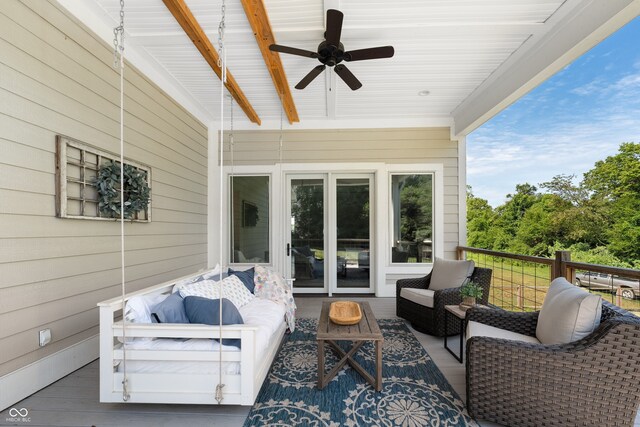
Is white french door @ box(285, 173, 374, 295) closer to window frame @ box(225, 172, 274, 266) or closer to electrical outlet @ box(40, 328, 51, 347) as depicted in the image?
window frame @ box(225, 172, 274, 266)

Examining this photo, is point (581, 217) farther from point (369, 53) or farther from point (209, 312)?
point (209, 312)

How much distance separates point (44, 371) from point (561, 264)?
444 centimetres

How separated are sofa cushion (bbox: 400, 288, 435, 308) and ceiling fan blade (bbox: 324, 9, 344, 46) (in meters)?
2.78

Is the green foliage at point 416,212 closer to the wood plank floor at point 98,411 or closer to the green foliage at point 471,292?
the green foliage at point 471,292

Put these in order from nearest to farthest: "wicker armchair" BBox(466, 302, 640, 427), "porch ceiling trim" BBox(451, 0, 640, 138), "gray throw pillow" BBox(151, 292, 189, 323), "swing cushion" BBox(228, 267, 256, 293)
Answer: "wicker armchair" BBox(466, 302, 640, 427) < "gray throw pillow" BBox(151, 292, 189, 323) < "porch ceiling trim" BBox(451, 0, 640, 138) < "swing cushion" BBox(228, 267, 256, 293)

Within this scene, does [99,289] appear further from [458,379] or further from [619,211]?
[619,211]

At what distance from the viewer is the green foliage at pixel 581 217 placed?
721 cm

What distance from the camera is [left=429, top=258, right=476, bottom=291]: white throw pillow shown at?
3479mm

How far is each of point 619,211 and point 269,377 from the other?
955cm

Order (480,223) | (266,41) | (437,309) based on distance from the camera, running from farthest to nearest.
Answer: (480,223), (437,309), (266,41)

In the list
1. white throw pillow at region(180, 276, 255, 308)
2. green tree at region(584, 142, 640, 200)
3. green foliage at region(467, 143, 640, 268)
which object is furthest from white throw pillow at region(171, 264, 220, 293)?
green tree at region(584, 142, 640, 200)

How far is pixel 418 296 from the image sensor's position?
134 inches

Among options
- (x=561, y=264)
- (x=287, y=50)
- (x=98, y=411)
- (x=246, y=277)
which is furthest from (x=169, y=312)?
(x=561, y=264)

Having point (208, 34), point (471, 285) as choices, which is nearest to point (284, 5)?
point (208, 34)
